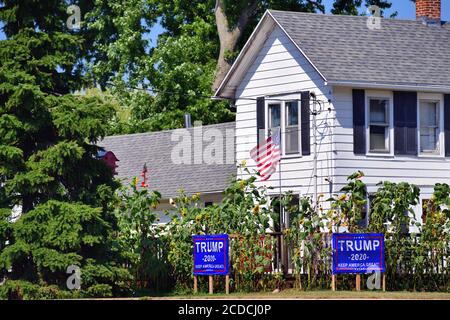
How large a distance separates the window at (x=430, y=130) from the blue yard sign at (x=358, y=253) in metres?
7.50

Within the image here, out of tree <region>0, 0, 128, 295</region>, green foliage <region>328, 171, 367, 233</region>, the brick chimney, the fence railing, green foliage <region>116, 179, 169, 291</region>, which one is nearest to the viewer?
tree <region>0, 0, 128, 295</region>

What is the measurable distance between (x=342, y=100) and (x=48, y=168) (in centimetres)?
986

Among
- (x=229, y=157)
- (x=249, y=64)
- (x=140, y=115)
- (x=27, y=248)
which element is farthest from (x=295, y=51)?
(x=140, y=115)

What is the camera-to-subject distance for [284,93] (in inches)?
1422

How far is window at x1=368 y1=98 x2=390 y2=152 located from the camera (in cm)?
3531

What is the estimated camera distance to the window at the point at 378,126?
35.3 metres

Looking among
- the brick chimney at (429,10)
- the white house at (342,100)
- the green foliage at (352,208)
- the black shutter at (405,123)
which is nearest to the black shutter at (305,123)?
the white house at (342,100)

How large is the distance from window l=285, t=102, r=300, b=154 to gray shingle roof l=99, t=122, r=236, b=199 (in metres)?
4.01

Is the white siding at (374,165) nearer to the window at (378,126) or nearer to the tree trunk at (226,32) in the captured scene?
the window at (378,126)

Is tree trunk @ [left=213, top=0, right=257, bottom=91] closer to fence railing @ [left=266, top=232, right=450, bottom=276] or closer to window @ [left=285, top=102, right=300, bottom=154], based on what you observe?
window @ [left=285, top=102, right=300, bottom=154]

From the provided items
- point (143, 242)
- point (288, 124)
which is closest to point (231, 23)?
point (288, 124)

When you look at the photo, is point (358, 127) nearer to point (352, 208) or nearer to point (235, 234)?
point (352, 208)

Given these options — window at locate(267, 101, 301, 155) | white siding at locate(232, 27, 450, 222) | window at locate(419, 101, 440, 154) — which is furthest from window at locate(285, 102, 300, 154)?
window at locate(419, 101, 440, 154)

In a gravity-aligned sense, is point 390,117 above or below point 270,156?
above
